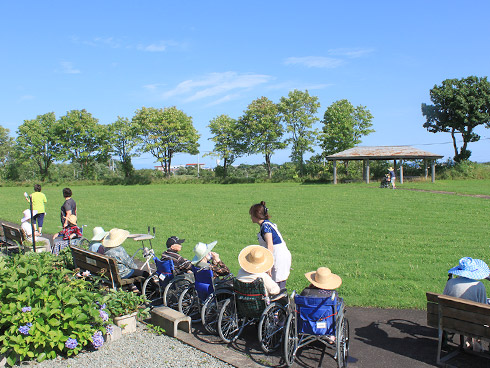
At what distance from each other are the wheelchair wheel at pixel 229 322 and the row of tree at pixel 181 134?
4998 centimetres

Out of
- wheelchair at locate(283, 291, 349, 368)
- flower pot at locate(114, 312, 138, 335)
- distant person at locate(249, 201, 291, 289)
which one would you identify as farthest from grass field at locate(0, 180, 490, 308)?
flower pot at locate(114, 312, 138, 335)

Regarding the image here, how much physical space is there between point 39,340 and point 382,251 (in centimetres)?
781

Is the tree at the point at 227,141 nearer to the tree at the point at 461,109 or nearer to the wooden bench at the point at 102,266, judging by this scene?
the tree at the point at 461,109

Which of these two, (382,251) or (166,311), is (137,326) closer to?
(166,311)

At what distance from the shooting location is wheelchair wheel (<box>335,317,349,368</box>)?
4.12 meters

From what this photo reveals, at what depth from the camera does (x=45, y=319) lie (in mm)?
4379

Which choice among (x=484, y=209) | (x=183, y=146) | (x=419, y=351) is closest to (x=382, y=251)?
(x=419, y=351)

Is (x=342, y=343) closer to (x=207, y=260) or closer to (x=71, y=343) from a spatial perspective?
(x=207, y=260)

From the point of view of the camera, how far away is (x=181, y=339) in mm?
5004

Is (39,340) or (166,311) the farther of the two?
(166,311)

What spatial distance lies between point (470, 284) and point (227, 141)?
5557cm

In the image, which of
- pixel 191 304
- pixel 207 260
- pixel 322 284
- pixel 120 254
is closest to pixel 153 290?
pixel 120 254

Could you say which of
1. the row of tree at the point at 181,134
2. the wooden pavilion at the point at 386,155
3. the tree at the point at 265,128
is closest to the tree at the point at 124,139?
the row of tree at the point at 181,134

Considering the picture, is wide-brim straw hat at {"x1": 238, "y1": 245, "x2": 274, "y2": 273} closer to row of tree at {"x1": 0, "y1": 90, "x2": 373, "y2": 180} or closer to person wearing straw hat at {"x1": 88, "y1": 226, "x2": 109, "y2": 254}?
person wearing straw hat at {"x1": 88, "y1": 226, "x2": 109, "y2": 254}
